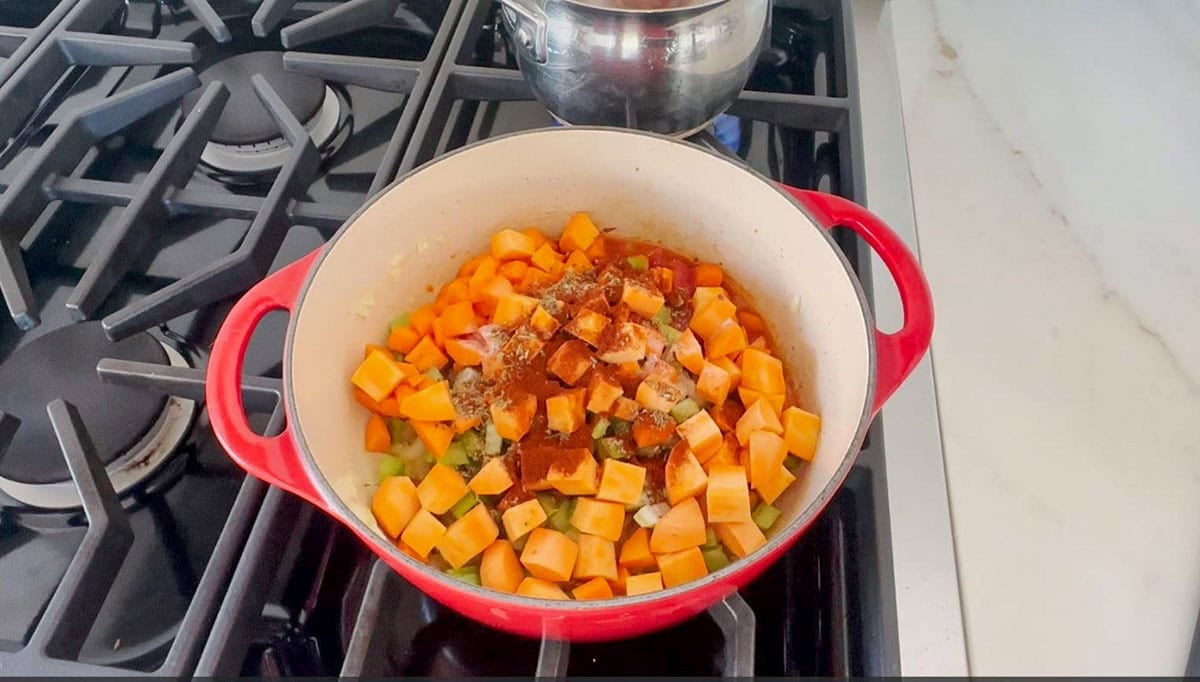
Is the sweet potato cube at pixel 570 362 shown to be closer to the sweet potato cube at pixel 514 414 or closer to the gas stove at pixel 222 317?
the sweet potato cube at pixel 514 414

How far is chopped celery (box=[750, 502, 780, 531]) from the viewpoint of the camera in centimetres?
65

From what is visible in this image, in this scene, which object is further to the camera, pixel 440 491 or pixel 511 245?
pixel 511 245

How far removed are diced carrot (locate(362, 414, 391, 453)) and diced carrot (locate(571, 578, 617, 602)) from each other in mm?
224

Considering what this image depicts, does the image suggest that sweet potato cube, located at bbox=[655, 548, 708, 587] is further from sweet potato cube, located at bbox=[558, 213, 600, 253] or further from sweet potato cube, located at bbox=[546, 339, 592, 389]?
sweet potato cube, located at bbox=[558, 213, 600, 253]

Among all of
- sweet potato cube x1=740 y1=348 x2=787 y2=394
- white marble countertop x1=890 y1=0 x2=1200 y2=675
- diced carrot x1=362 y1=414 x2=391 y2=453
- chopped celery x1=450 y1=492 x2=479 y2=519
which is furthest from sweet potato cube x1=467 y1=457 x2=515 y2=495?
white marble countertop x1=890 y1=0 x2=1200 y2=675

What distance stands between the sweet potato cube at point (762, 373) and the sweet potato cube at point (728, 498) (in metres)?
0.11

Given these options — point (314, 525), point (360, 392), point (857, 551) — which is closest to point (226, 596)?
point (314, 525)

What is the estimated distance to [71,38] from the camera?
2.92 ft

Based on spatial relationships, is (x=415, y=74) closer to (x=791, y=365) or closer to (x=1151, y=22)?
(x=791, y=365)

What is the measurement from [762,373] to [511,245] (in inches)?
10.4

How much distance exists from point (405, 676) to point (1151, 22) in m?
1.12

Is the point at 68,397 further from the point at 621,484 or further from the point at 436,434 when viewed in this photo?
the point at 621,484

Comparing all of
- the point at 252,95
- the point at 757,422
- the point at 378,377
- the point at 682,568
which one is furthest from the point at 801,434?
the point at 252,95

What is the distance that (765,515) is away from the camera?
658mm
